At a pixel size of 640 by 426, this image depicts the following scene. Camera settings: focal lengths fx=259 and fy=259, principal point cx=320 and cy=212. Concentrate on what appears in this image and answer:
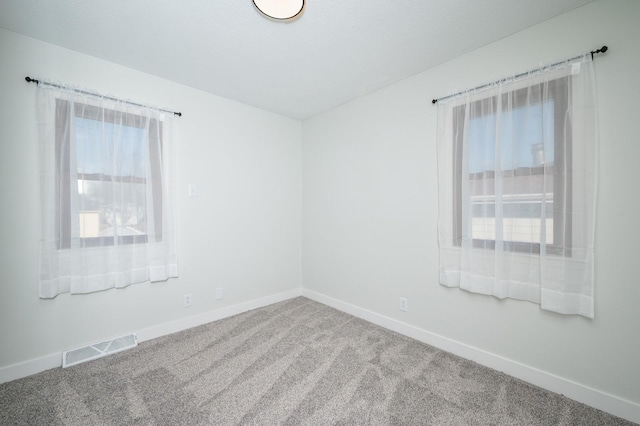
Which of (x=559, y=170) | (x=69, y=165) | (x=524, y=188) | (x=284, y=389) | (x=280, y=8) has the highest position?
(x=280, y=8)

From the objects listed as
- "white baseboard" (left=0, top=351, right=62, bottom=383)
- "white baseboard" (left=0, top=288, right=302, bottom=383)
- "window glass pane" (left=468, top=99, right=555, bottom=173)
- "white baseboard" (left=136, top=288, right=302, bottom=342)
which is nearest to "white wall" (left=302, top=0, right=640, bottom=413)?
"window glass pane" (left=468, top=99, right=555, bottom=173)

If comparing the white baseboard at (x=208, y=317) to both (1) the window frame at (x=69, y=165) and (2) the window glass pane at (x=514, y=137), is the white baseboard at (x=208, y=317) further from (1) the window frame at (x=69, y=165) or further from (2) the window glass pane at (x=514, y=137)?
(2) the window glass pane at (x=514, y=137)

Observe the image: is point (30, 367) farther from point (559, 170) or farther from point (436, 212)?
point (559, 170)

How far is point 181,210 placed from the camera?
9.10 ft

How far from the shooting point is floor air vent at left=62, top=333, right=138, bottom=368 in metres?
2.12

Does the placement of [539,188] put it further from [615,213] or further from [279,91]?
[279,91]

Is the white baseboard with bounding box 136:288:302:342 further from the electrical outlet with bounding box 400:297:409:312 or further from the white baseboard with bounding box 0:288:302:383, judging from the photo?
the electrical outlet with bounding box 400:297:409:312

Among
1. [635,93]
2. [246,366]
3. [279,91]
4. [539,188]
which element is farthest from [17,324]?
[635,93]

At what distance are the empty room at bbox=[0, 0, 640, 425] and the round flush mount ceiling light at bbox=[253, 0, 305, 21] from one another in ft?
0.05

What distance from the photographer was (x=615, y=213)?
1.62m

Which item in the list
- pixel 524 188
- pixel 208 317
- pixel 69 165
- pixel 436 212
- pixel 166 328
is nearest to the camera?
pixel 524 188

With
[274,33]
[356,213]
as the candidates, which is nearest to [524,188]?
[356,213]

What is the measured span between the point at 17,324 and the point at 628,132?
14.5 ft

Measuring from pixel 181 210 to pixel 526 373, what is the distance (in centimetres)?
336
